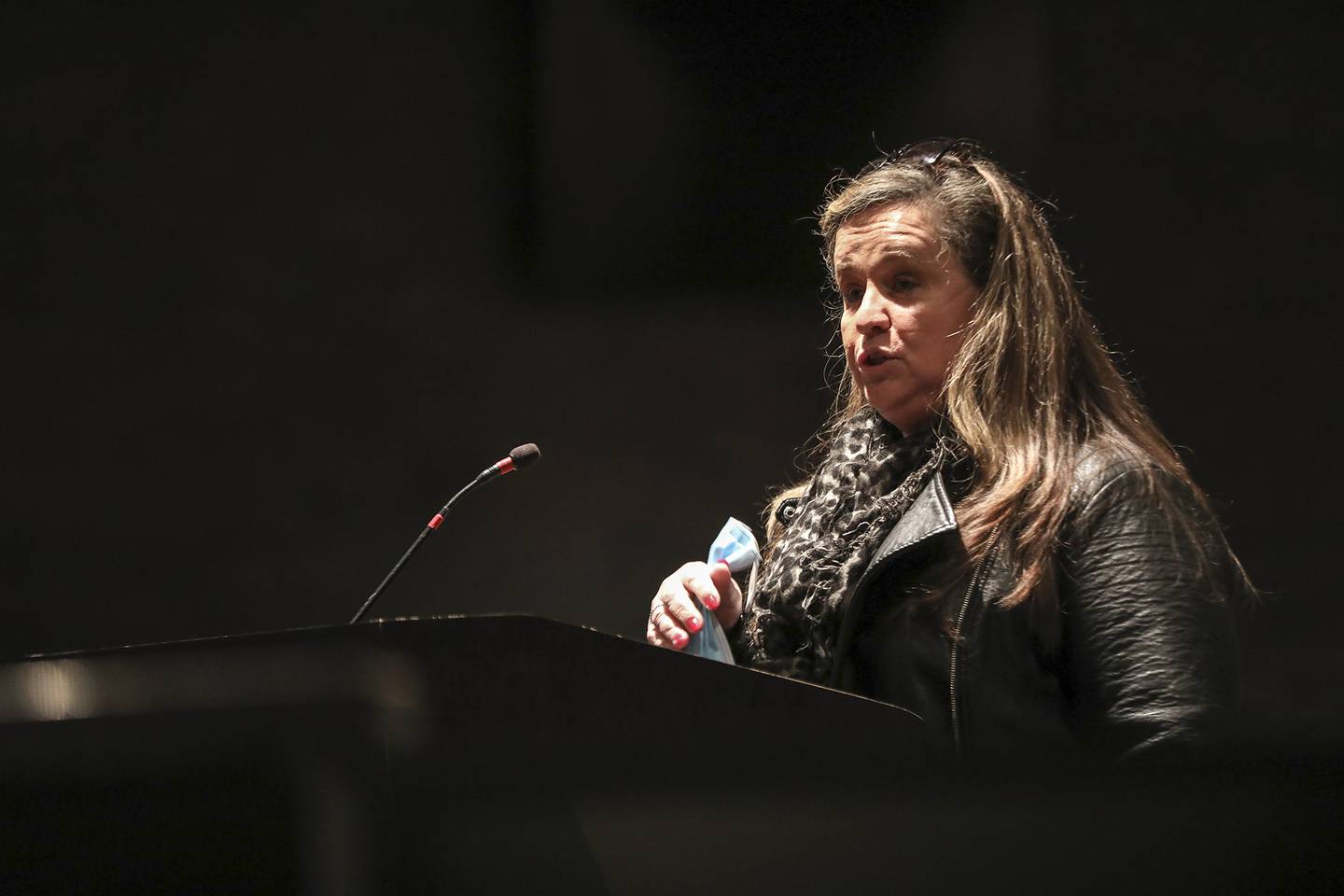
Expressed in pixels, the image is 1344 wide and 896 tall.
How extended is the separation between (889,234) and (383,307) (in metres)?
1.95

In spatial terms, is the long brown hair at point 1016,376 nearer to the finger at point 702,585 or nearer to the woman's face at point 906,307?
the woman's face at point 906,307

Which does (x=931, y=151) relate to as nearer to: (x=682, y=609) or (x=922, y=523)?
(x=922, y=523)

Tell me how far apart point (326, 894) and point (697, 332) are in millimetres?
2670

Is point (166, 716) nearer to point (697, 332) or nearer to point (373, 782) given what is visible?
point (373, 782)

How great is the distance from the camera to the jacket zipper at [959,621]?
1348mm

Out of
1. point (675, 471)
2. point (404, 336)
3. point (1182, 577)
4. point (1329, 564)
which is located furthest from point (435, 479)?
point (1182, 577)

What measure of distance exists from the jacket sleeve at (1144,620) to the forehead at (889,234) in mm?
359

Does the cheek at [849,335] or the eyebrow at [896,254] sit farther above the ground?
the eyebrow at [896,254]

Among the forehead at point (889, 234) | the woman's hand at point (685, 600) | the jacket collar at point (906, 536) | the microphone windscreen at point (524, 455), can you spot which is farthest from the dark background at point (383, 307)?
the jacket collar at point (906, 536)

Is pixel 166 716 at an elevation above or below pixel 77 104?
below

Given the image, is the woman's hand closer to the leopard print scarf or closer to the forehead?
the leopard print scarf

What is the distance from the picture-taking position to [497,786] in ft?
2.29

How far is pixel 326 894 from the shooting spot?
0.64 meters

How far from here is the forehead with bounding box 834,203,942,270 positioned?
1589 millimetres
